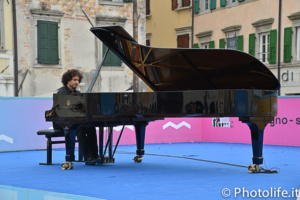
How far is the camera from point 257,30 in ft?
75.4

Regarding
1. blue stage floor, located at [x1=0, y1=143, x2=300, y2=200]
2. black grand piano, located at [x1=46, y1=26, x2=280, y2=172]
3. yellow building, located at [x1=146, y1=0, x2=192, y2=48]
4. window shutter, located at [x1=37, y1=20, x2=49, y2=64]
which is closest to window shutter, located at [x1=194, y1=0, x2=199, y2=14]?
yellow building, located at [x1=146, y1=0, x2=192, y2=48]

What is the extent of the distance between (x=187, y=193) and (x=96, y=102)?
2337mm

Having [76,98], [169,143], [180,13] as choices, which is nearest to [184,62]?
[76,98]

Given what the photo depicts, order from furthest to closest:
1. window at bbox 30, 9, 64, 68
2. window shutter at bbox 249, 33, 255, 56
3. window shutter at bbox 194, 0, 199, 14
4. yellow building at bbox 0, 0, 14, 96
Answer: window shutter at bbox 194, 0, 199, 14, window shutter at bbox 249, 33, 255, 56, window at bbox 30, 9, 64, 68, yellow building at bbox 0, 0, 14, 96

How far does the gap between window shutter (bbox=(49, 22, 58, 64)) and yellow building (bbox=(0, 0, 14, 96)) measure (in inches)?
61.9

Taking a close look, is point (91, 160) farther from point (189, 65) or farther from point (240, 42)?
point (240, 42)

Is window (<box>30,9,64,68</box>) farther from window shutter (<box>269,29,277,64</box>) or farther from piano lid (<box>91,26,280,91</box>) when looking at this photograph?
piano lid (<box>91,26,280,91</box>)

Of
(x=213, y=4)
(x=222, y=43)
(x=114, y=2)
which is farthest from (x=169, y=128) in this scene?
(x=213, y=4)

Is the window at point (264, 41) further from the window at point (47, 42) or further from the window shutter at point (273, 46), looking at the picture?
the window at point (47, 42)

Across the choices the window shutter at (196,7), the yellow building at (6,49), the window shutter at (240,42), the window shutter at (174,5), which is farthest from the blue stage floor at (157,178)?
the window shutter at (174,5)

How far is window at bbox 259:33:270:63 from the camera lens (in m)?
22.3

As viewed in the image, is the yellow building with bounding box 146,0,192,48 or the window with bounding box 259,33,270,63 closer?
the window with bounding box 259,33,270,63

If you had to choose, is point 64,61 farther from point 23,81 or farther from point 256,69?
point 256,69

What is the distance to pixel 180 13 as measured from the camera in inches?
1073
